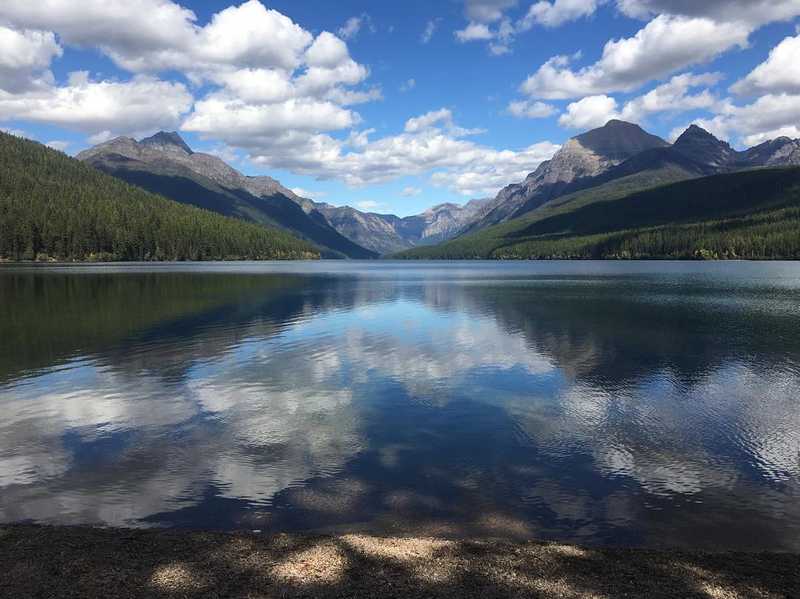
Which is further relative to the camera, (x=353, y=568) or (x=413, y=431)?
(x=413, y=431)

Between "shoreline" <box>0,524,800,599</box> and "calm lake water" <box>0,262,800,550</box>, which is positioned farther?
"calm lake water" <box>0,262,800,550</box>

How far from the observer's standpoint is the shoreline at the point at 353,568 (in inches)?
416

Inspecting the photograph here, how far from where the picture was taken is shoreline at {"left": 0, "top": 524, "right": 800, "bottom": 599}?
10.6 m

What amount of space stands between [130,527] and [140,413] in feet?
41.4

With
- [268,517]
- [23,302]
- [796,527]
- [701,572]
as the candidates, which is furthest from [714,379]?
[23,302]

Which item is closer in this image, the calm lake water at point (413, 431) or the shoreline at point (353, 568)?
the shoreline at point (353, 568)

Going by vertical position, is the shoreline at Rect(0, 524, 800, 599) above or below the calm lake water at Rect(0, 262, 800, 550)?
above

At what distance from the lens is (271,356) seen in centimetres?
4016

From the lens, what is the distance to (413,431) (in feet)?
75.9

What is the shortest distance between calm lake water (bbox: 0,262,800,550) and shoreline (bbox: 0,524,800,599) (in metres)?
1.32

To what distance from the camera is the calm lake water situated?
1520 cm

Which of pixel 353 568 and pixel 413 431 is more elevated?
pixel 353 568

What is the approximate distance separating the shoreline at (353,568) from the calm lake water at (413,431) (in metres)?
1.32

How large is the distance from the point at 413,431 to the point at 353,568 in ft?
38.7
